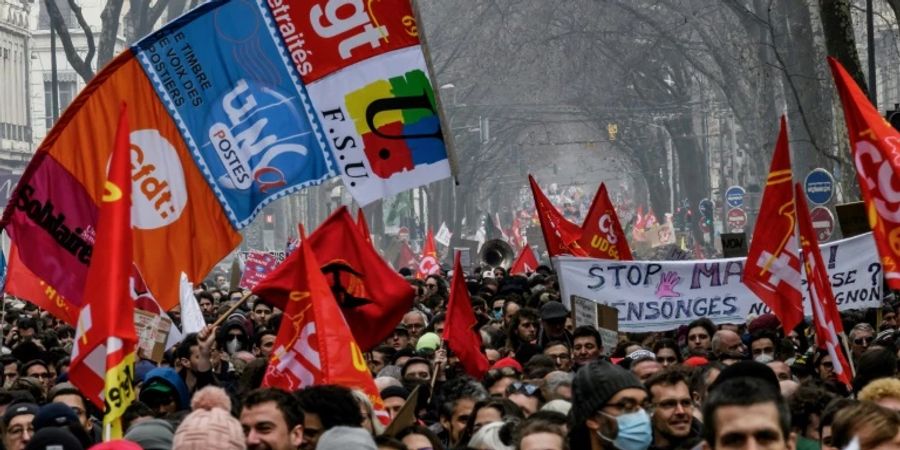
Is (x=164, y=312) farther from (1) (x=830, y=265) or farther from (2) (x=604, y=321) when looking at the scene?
(1) (x=830, y=265)

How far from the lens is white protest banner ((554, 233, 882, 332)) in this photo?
15.4m

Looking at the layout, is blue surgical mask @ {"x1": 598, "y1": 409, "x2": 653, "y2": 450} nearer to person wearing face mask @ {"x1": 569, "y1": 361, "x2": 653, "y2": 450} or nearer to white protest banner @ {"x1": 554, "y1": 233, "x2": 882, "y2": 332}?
person wearing face mask @ {"x1": 569, "y1": 361, "x2": 653, "y2": 450}

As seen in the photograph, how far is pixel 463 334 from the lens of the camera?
13.1 meters

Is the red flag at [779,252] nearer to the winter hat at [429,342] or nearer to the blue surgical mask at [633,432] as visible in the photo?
the winter hat at [429,342]

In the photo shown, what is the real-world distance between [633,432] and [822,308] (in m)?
3.83

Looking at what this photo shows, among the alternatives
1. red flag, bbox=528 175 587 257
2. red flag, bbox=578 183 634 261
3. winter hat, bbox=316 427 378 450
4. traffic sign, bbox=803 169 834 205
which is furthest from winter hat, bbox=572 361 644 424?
traffic sign, bbox=803 169 834 205

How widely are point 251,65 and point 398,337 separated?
12.1 feet

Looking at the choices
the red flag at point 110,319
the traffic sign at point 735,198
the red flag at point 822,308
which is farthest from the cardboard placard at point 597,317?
the traffic sign at point 735,198

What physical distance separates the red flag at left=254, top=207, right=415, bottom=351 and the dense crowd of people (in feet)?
1.29

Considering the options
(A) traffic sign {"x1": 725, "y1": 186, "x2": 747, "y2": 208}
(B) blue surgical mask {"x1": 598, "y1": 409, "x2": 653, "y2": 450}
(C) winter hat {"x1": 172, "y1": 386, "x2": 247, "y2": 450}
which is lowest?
(B) blue surgical mask {"x1": 598, "y1": 409, "x2": 653, "y2": 450}

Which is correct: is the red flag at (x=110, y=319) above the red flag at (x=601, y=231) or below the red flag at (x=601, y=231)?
below

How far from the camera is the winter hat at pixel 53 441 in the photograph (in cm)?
800

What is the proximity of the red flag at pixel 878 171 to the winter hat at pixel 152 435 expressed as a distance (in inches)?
177

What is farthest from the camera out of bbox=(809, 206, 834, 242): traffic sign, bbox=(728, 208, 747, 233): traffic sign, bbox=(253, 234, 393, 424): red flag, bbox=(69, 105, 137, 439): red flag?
bbox=(728, 208, 747, 233): traffic sign
